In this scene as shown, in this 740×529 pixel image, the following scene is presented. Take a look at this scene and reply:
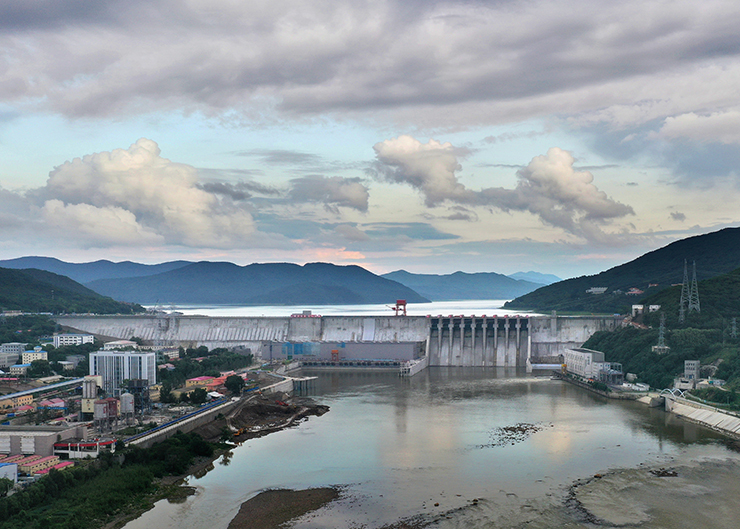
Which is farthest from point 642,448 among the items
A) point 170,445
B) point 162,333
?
point 162,333

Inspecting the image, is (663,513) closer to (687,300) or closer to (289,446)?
(289,446)

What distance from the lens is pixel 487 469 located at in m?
35.2

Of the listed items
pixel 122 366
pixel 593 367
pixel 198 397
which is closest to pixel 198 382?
pixel 122 366

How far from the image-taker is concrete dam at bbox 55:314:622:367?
272 feet

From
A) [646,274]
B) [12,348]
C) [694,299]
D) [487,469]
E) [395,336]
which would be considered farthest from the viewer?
[646,274]

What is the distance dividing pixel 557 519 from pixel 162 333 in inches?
3026

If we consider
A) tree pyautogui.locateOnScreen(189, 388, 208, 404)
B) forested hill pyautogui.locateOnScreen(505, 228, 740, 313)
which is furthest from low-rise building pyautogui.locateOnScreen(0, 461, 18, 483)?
forested hill pyautogui.locateOnScreen(505, 228, 740, 313)

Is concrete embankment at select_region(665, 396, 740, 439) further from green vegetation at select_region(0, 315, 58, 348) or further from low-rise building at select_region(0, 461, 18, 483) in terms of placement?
green vegetation at select_region(0, 315, 58, 348)

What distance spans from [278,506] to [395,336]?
193 ft

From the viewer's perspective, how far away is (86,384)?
46938mm

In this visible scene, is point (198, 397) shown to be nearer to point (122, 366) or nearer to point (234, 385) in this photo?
point (234, 385)

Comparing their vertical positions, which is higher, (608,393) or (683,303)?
(683,303)

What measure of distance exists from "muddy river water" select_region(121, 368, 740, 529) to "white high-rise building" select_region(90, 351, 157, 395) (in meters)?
16.8

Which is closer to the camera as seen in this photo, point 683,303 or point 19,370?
point 19,370
